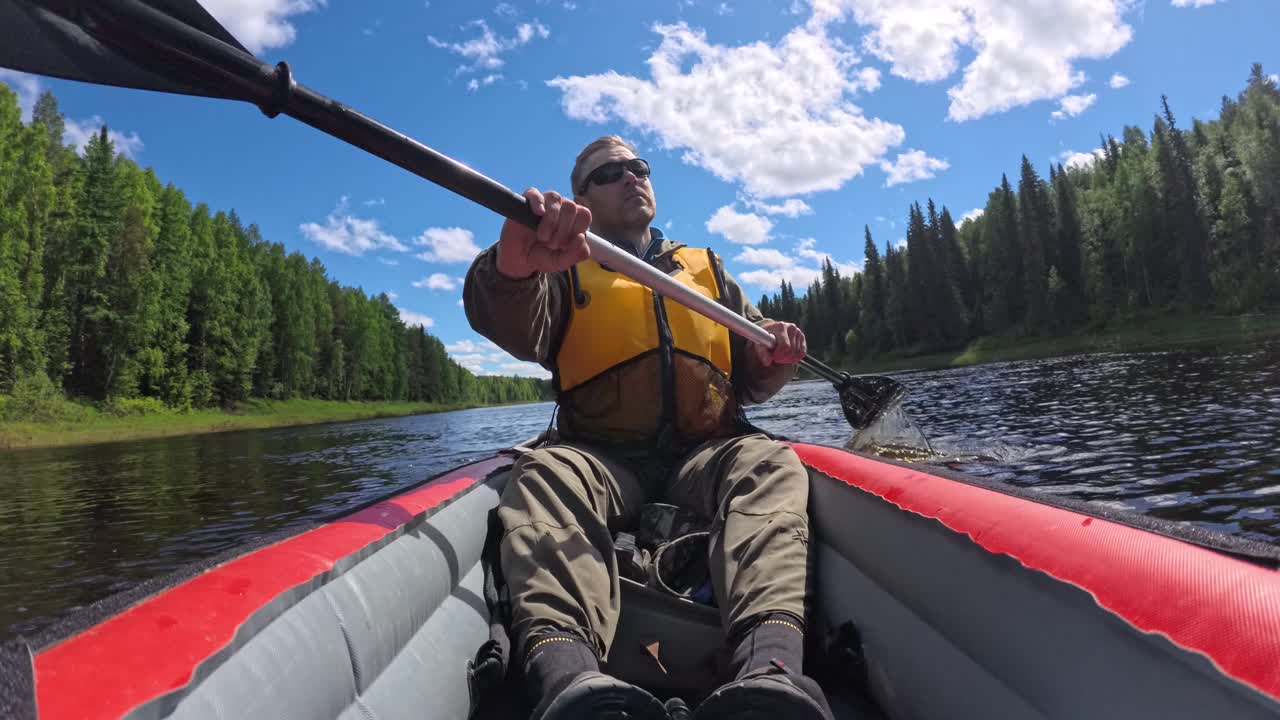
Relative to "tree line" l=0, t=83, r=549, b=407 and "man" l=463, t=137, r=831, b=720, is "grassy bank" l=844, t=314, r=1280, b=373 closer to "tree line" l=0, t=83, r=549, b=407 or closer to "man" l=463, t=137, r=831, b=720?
"tree line" l=0, t=83, r=549, b=407

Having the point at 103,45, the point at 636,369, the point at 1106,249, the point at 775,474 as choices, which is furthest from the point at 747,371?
the point at 1106,249

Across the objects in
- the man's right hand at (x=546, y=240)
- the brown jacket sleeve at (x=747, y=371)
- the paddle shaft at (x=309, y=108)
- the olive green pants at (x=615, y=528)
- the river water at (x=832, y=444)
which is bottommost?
the river water at (x=832, y=444)

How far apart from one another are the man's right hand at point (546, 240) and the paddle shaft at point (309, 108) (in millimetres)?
48

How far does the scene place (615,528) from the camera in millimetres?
2527

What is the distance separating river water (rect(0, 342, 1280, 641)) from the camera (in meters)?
5.43

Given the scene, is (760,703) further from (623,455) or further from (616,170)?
(616,170)

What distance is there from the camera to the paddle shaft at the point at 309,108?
154cm

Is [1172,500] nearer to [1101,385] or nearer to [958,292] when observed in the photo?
[1101,385]

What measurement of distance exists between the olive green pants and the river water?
70 centimetres

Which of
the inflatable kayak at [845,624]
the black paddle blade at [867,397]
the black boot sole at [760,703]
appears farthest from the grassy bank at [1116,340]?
the black boot sole at [760,703]

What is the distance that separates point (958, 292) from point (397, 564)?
227 ft

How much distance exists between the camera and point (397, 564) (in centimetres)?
182

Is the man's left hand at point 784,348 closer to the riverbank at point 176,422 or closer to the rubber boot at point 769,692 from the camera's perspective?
the rubber boot at point 769,692

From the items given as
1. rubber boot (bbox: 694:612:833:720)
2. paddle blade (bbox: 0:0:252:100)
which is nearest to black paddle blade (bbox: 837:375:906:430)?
rubber boot (bbox: 694:612:833:720)
